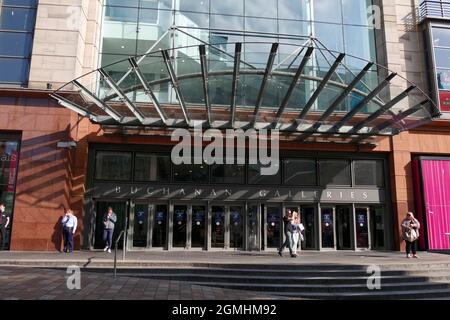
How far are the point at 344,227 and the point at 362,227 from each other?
81 cm

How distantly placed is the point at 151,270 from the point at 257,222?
724 centimetres

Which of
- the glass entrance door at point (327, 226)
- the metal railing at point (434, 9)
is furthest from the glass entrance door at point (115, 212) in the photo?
the metal railing at point (434, 9)

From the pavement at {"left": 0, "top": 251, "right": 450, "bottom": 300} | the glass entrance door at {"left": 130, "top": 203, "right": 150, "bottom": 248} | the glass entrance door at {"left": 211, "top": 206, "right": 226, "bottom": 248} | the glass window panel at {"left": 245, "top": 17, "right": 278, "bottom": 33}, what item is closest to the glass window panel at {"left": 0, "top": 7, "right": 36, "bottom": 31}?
the glass entrance door at {"left": 130, "top": 203, "right": 150, "bottom": 248}

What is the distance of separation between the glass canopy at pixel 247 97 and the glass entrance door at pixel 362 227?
327 centimetres

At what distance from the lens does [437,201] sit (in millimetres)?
18078

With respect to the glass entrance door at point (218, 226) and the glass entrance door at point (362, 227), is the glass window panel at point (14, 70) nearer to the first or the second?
the glass entrance door at point (218, 226)

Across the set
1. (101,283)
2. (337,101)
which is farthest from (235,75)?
(101,283)

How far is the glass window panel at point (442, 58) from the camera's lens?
1895 centimetres

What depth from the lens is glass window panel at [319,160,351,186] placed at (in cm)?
1836

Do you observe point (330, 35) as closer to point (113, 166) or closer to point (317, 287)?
point (113, 166)

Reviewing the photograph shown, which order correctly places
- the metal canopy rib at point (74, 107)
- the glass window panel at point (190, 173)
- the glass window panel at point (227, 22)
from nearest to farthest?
the metal canopy rib at point (74, 107) < the glass window panel at point (190, 173) < the glass window panel at point (227, 22)

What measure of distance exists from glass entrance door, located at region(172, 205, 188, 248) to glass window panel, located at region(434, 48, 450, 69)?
515 inches

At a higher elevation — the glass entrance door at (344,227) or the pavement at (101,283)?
the glass entrance door at (344,227)

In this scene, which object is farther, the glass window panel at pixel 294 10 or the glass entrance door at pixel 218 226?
the glass window panel at pixel 294 10
